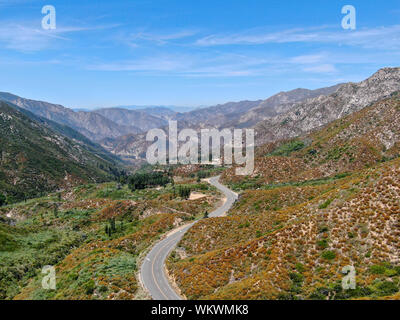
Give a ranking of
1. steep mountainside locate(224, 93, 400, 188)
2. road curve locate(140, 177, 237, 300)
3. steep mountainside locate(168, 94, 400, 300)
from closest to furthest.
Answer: steep mountainside locate(168, 94, 400, 300), road curve locate(140, 177, 237, 300), steep mountainside locate(224, 93, 400, 188)

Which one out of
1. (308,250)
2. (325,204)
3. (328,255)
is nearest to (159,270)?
(308,250)

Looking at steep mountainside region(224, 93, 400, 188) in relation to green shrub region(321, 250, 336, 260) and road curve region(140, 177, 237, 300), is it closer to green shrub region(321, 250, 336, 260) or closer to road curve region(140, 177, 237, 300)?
road curve region(140, 177, 237, 300)

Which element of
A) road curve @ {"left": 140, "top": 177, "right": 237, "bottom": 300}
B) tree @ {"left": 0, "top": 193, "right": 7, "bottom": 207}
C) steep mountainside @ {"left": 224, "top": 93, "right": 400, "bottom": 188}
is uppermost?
steep mountainside @ {"left": 224, "top": 93, "right": 400, "bottom": 188}

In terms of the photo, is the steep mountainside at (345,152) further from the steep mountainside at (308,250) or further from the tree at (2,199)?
the tree at (2,199)

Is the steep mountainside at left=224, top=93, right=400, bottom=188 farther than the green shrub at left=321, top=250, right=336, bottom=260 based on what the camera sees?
Yes

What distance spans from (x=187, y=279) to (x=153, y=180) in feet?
426

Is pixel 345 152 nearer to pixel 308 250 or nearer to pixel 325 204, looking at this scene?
pixel 325 204

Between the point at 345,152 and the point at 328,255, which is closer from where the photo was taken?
the point at 328,255

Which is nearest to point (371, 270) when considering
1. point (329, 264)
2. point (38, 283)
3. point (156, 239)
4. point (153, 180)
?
point (329, 264)

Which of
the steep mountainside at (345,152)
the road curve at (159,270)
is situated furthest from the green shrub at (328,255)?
the steep mountainside at (345,152)

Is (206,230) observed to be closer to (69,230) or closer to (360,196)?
(360,196)

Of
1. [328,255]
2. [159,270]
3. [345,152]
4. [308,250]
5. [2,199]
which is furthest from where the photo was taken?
[2,199]

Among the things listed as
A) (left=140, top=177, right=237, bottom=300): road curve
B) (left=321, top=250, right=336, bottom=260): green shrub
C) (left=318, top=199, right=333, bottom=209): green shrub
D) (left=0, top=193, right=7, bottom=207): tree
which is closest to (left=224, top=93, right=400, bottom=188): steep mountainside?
(left=140, top=177, right=237, bottom=300): road curve

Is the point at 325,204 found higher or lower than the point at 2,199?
higher
